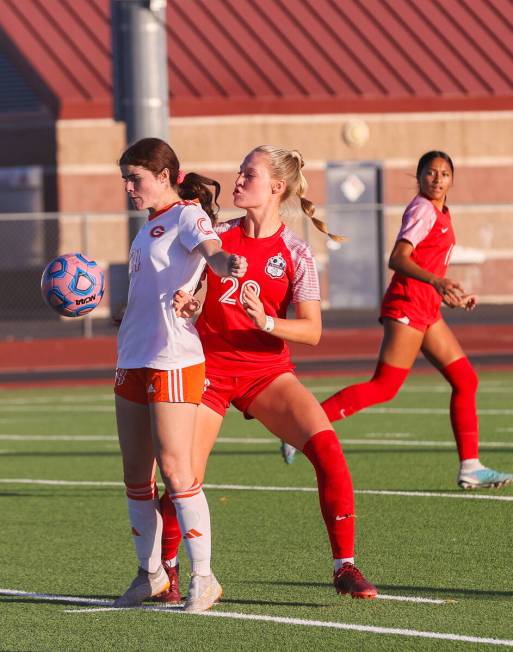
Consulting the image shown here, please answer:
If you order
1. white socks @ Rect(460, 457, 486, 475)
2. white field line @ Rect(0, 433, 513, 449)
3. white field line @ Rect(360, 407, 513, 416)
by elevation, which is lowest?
white socks @ Rect(460, 457, 486, 475)

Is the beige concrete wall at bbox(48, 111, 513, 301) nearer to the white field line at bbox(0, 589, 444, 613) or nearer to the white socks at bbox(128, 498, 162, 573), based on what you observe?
the white field line at bbox(0, 589, 444, 613)

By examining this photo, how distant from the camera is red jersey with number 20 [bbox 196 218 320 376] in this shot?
7160mm

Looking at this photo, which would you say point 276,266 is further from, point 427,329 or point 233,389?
point 427,329

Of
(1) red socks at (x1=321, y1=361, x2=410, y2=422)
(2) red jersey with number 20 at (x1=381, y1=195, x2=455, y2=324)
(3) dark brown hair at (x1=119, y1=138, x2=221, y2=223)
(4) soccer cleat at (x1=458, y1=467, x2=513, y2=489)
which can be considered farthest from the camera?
(1) red socks at (x1=321, y1=361, x2=410, y2=422)

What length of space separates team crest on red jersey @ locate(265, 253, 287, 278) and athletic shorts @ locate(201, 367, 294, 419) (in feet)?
1.53

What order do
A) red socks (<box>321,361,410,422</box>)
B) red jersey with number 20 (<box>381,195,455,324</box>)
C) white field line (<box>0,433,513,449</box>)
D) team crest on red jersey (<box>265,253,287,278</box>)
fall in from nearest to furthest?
1. team crest on red jersey (<box>265,253,287,278</box>)
2. red jersey with number 20 (<box>381,195,455,324</box>)
3. red socks (<box>321,361,410,422</box>)
4. white field line (<box>0,433,513,449</box>)

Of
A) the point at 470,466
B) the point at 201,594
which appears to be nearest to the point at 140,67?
the point at 470,466

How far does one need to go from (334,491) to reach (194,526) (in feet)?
2.28

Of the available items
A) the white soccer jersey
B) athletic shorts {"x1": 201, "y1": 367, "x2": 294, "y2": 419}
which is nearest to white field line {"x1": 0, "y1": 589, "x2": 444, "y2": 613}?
athletic shorts {"x1": 201, "y1": 367, "x2": 294, "y2": 419}

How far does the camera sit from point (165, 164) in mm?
6980

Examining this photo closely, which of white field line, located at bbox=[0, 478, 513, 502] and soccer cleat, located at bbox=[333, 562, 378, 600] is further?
white field line, located at bbox=[0, 478, 513, 502]

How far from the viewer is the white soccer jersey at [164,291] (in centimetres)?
677

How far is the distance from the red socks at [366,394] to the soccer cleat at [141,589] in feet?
11.7

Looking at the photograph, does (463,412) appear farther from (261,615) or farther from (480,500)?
(261,615)
